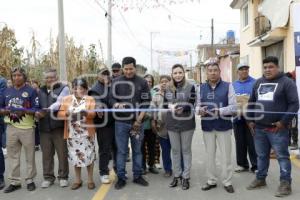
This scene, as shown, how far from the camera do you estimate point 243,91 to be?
7855mm

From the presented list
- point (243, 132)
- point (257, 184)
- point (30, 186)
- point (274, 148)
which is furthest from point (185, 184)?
point (30, 186)

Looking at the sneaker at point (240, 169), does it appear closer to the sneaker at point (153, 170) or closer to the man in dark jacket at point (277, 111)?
the man in dark jacket at point (277, 111)

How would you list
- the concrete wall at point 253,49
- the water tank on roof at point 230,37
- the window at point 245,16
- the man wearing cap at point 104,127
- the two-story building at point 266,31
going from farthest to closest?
the water tank on roof at point 230,37
the window at point 245,16
the concrete wall at point 253,49
the two-story building at point 266,31
the man wearing cap at point 104,127

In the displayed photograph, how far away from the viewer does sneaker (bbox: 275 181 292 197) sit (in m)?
6.21

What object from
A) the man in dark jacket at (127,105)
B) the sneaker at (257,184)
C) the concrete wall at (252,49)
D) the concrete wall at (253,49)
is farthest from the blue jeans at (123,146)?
the concrete wall at (252,49)

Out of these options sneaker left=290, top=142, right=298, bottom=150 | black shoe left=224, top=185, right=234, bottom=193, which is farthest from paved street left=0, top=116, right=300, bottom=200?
sneaker left=290, top=142, right=298, bottom=150

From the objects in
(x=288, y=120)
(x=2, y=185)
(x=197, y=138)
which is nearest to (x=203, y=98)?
(x=288, y=120)

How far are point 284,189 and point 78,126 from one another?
10.4 ft

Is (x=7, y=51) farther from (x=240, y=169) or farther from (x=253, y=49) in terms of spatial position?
(x=253, y=49)

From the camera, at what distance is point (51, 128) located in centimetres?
689

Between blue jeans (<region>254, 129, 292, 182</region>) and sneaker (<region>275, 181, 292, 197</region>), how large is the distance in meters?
0.07

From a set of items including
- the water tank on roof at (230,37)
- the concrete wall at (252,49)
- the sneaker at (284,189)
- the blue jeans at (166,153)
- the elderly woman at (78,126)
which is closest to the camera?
the sneaker at (284,189)

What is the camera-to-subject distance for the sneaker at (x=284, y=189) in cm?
621

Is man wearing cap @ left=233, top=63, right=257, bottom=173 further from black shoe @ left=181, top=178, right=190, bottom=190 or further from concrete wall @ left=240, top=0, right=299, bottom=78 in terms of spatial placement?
concrete wall @ left=240, top=0, right=299, bottom=78
